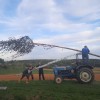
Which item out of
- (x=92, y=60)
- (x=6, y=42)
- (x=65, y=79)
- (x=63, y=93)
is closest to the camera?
(x=63, y=93)

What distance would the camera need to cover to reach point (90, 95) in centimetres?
1487

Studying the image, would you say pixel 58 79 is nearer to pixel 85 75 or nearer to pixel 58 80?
pixel 58 80

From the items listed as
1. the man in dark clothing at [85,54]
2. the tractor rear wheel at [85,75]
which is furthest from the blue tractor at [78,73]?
the man in dark clothing at [85,54]

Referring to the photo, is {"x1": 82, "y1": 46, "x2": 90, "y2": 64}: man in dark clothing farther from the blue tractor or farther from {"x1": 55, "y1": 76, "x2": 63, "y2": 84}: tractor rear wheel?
{"x1": 55, "y1": 76, "x2": 63, "y2": 84}: tractor rear wheel

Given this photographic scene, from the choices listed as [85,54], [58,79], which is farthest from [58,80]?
[85,54]

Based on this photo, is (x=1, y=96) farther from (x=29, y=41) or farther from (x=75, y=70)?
(x=75, y=70)

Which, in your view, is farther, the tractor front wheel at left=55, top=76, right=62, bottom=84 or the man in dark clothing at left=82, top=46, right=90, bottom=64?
the tractor front wheel at left=55, top=76, right=62, bottom=84

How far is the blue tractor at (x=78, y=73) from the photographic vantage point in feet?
65.6

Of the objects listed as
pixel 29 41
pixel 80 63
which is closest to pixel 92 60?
pixel 80 63

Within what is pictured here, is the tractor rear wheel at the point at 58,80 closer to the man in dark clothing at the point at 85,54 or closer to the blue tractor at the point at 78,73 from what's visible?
the blue tractor at the point at 78,73

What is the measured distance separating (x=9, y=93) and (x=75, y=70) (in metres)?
6.38

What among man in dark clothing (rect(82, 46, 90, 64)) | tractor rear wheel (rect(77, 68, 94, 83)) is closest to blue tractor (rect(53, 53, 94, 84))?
tractor rear wheel (rect(77, 68, 94, 83))

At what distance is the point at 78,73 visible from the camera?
19938 millimetres

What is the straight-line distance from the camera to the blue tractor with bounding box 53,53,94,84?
20.0 metres
